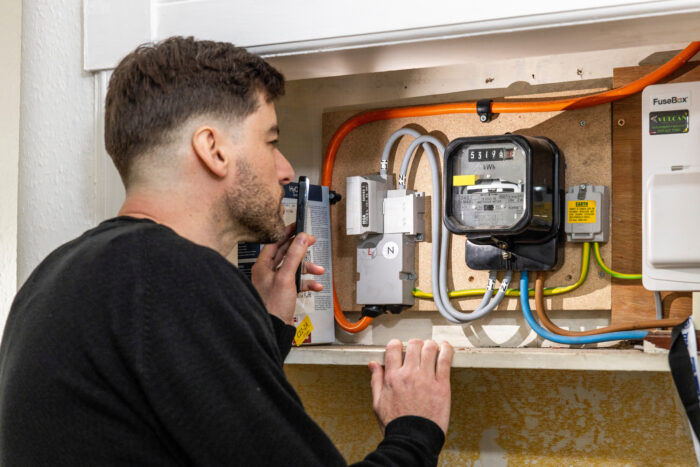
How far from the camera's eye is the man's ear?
3.41 feet

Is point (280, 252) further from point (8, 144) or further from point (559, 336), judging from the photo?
point (8, 144)

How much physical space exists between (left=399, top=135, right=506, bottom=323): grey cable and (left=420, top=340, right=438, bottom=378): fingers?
12.8 inches

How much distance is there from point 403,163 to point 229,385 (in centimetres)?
97

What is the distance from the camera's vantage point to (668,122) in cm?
142

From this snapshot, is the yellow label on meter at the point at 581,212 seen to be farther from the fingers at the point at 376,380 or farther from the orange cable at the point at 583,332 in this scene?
the fingers at the point at 376,380

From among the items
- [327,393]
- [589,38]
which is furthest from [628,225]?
[327,393]

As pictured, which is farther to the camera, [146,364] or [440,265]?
[440,265]

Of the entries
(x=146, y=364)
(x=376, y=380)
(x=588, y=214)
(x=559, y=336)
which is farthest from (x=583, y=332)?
(x=146, y=364)

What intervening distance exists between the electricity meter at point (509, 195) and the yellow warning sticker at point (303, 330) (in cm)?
36

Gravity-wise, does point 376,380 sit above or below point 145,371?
below

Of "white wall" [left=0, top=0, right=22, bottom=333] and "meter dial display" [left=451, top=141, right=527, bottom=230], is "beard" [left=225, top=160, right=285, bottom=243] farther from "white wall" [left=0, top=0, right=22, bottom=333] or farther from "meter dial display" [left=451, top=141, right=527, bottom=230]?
"white wall" [left=0, top=0, right=22, bottom=333]

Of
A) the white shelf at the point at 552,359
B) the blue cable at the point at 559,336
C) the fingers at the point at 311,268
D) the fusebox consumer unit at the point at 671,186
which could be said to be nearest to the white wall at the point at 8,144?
the fingers at the point at 311,268

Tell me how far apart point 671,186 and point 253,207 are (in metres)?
0.78

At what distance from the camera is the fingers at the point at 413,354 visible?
50.4 inches
